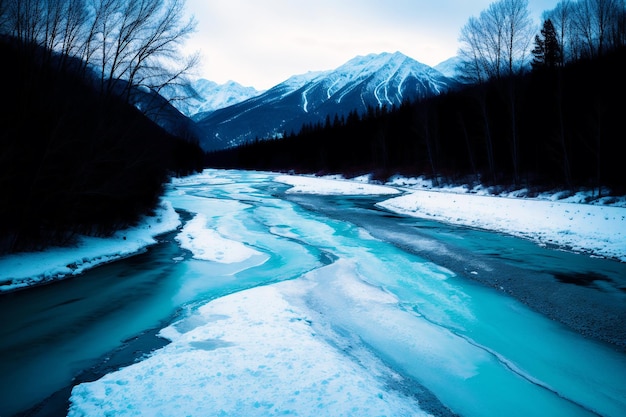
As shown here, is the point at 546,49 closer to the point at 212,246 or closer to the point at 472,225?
the point at 472,225

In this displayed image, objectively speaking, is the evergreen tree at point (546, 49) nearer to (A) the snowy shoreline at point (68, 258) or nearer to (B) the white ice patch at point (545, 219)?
(B) the white ice patch at point (545, 219)

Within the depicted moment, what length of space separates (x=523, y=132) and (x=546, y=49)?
1012 cm

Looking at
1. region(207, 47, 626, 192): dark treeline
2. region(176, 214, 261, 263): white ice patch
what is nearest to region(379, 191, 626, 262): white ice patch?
region(207, 47, 626, 192): dark treeline

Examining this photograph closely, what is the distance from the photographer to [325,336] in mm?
5434

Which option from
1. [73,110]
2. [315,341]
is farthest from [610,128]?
[73,110]

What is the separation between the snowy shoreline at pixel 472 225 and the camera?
8.47 meters

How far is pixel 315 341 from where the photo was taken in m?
5.15

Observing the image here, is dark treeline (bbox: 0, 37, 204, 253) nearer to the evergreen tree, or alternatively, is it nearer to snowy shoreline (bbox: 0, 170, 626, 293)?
snowy shoreline (bbox: 0, 170, 626, 293)

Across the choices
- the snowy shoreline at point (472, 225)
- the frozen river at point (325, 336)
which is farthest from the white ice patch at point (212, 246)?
the snowy shoreline at point (472, 225)

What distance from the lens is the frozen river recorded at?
12.6 ft

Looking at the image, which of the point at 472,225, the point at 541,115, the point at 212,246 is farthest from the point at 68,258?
the point at 541,115

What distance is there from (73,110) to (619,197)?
27.1m

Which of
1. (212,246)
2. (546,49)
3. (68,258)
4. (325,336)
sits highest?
(546,49)

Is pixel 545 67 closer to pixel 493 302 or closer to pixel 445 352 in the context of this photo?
pixel 493 302
